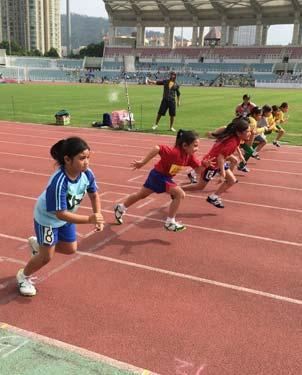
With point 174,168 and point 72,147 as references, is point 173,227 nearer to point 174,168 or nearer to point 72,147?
point 174,168

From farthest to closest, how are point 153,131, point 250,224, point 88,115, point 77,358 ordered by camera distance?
1. point 88,115
2. point 153,131
3. point 250,224
4. point 77,358

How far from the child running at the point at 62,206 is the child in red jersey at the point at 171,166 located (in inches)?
71.8

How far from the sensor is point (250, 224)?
6.47 m

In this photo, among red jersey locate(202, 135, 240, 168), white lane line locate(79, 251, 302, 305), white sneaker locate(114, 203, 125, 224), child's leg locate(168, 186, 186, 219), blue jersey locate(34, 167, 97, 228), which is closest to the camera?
blue jersey locate(34, 167, 97, 228)

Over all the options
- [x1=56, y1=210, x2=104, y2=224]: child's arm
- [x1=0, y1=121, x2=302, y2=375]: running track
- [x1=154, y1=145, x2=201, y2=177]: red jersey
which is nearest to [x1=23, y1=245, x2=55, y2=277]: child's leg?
[x1=0, y1=121, x2=302, y2=375]: running track

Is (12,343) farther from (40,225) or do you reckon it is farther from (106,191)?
(106,191)

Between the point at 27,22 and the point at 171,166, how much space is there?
149 m

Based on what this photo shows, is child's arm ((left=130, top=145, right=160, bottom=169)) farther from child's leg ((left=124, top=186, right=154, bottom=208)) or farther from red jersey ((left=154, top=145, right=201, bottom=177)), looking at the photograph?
child's leg ((left=124, top=186, right=154, bottom=208))

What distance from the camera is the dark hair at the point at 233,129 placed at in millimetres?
6828

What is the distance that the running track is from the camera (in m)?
3.47

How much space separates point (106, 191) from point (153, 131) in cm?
756

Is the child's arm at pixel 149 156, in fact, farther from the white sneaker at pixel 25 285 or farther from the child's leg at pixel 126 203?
the white sneaker at pixel 25 285

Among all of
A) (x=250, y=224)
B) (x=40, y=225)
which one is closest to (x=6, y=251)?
(x=40, y=225)

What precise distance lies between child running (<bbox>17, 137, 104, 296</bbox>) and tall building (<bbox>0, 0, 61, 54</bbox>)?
146269 millimetres
